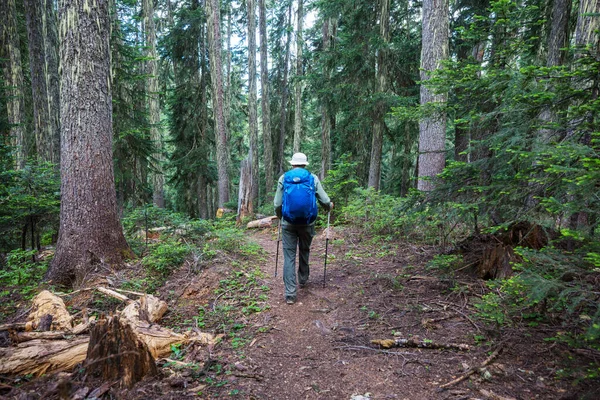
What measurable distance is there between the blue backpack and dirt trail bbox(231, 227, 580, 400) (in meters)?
1.39

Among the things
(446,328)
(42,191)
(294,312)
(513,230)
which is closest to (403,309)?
(446,328)

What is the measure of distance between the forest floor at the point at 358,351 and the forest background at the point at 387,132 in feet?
1.17

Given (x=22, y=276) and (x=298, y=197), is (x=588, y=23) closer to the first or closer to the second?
(x=298, y=197)

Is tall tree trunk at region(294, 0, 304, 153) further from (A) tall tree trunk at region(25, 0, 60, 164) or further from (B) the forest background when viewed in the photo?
(A) tall tree trunk at region(25, 0, 60, 164)

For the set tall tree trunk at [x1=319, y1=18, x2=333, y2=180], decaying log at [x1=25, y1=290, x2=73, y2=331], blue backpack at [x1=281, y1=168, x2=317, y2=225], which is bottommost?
decaying log at [x1=25, y1=290, x2=73, y2=331]

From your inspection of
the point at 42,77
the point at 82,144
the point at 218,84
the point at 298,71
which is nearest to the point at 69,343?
the point at 82,144

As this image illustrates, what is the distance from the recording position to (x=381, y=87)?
40.0 feet

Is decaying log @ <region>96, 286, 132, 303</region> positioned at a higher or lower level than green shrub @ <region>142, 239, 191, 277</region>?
lower

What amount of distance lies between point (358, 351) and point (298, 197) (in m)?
2.17

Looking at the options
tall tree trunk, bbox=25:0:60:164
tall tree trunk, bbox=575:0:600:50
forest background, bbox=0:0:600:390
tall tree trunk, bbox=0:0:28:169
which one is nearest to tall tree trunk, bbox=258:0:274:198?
forest background, bbox=0:0:600:390

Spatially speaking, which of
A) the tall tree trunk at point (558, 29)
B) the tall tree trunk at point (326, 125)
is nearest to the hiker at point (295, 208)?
the tall tree trunk at point (558, 29)

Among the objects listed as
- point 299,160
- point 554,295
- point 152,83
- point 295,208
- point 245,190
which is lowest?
point 554,295

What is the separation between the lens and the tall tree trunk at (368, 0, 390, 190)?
11688 mm

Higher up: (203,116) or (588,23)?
A: (203,116)
